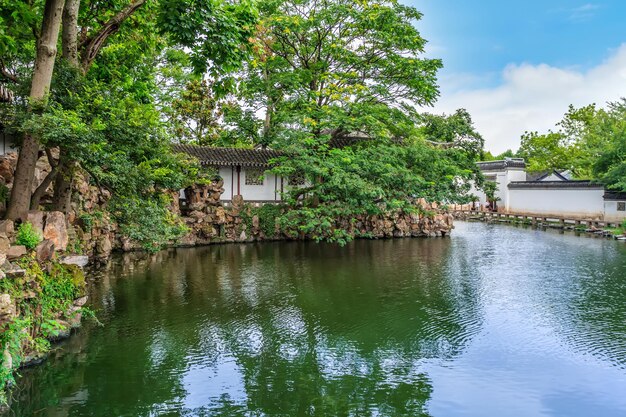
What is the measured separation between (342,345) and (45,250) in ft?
18.9

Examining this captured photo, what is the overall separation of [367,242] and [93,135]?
61.1 ft

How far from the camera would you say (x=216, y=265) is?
58.2 ft

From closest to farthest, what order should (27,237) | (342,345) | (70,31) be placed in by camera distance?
(27,237) → (342,345) → (70,31)

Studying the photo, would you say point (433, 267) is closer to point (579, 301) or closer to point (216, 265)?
point (579, 301)

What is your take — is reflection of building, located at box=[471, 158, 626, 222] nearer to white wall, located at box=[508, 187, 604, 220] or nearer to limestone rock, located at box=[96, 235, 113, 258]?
white wall, located at box=[508, 187, 604, 220]

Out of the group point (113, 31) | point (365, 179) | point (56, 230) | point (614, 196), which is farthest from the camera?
point (614, 196)

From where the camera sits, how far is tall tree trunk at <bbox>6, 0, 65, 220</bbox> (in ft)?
28.2

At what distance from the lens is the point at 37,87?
337 inches

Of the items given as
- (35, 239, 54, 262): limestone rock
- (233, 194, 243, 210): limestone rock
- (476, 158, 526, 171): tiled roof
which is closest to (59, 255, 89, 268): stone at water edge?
(35, 239, 54, 262): limestone rock

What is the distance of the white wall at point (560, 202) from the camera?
3167 cm

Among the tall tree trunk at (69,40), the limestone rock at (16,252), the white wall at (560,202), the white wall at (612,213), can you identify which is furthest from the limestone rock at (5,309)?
the white wall at (560,202)

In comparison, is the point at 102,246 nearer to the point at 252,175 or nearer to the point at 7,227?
the point at 7,227

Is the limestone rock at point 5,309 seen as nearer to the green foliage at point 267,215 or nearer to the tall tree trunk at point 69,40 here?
the tall tree trunk at point 69,40

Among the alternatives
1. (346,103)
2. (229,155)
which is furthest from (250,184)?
(346,103)
